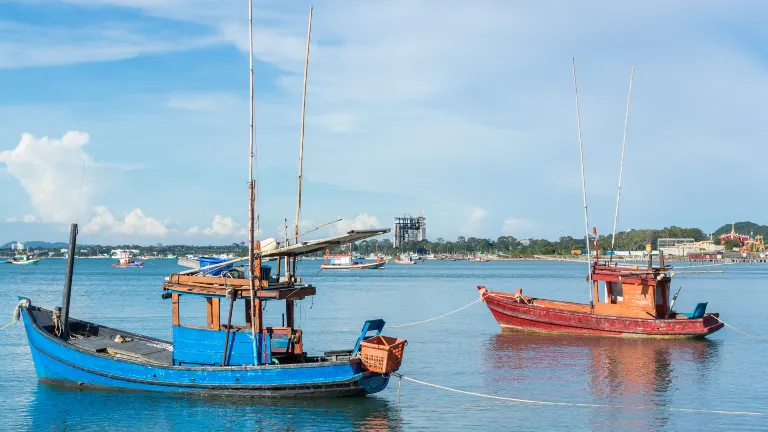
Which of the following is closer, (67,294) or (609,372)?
(67,294)

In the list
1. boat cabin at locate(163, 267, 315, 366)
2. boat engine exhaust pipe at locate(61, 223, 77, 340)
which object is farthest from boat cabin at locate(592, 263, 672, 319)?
boat engine exhaust pipe at locate(61, 223, 77, 340)

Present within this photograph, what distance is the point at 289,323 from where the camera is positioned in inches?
952

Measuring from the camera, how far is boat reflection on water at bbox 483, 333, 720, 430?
24062mm

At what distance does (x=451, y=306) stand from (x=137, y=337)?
138ft

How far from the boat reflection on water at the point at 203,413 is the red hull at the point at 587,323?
1789 centimetres

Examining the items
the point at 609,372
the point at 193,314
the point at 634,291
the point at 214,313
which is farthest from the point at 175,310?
the point at 193,314

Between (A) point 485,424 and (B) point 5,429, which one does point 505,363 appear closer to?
(A) point 485,424

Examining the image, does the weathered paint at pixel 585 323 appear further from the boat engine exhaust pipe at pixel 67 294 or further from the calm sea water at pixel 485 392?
the boat engine exhaust pipe at pixel 67 294

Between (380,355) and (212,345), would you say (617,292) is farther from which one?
(212,345)

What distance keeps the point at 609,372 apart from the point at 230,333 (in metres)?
14.8

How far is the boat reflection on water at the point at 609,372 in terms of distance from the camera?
24.1 meters

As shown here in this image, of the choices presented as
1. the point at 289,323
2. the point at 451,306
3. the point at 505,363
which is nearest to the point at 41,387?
the point at 289,323

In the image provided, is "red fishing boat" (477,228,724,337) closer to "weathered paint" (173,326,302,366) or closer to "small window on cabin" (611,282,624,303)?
"small window on cabin" (611,282,624,303)

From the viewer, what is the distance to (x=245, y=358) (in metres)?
22.8
